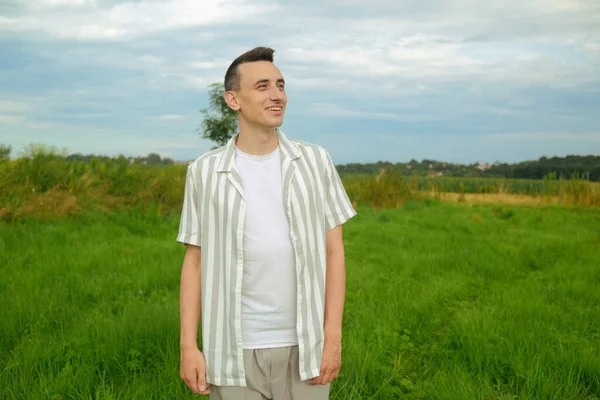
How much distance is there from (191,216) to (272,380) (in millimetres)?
648

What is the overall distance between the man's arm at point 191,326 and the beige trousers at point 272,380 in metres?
0.09

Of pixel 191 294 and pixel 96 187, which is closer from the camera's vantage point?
pixel 191 294

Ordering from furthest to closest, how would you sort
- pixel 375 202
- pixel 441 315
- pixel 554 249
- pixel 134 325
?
1. pixel 375 202
2. pixel 554 249
3. pixel 441 315
4. pixel 134 325

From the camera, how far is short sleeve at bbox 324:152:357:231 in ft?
6.95

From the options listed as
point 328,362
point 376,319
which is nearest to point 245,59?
point 328,362

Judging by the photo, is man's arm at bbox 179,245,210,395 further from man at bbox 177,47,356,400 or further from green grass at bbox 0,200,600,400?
green grass at bbox 0,200,600,400

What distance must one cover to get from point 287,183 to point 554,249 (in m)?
8.24

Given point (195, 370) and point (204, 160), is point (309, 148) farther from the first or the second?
point (195, 370)

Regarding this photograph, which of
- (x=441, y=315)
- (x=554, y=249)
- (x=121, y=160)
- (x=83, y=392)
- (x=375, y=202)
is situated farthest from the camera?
(x=375, y=202)

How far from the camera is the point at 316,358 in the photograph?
6.57 feet

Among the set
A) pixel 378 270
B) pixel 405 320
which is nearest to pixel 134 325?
pixel 405 320

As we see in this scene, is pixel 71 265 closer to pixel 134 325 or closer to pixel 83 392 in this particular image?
pixel 134 325

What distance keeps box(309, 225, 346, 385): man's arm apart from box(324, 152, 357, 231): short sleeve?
38mm

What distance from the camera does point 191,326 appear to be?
6.88ft
